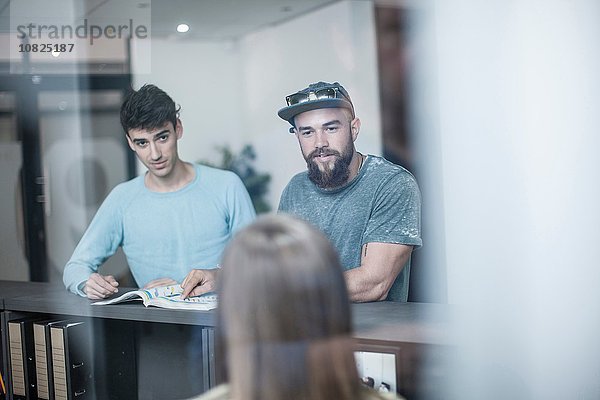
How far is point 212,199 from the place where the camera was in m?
3.25

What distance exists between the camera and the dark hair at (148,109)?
3.33m

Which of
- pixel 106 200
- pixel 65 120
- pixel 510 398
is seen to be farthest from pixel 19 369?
pixel 510 398

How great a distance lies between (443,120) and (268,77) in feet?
2.29

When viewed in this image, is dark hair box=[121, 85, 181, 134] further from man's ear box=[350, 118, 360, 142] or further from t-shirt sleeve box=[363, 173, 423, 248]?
t-shirt sleeve box=[363, 173, 423, 248]

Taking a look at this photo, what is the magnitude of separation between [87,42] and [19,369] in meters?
1.31

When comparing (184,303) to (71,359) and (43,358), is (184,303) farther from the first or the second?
(43,358)

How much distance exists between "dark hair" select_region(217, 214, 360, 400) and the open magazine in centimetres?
129

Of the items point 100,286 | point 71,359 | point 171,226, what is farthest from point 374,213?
point 71,359

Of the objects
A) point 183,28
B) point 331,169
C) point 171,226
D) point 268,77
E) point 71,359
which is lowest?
point 71,359

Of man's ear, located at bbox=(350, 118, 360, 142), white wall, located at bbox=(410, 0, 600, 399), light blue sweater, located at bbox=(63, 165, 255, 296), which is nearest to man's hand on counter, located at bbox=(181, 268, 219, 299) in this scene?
light blue sweater, located at bbox=(63, 165, 255, 296)

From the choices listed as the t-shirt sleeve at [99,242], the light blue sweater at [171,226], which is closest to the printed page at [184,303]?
the light blue sweater at [171,226]

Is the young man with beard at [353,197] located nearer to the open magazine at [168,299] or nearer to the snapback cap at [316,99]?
the snapback cap at [316,99]

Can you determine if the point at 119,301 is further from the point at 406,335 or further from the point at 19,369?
the point at 406,335

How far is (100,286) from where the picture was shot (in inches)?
122
